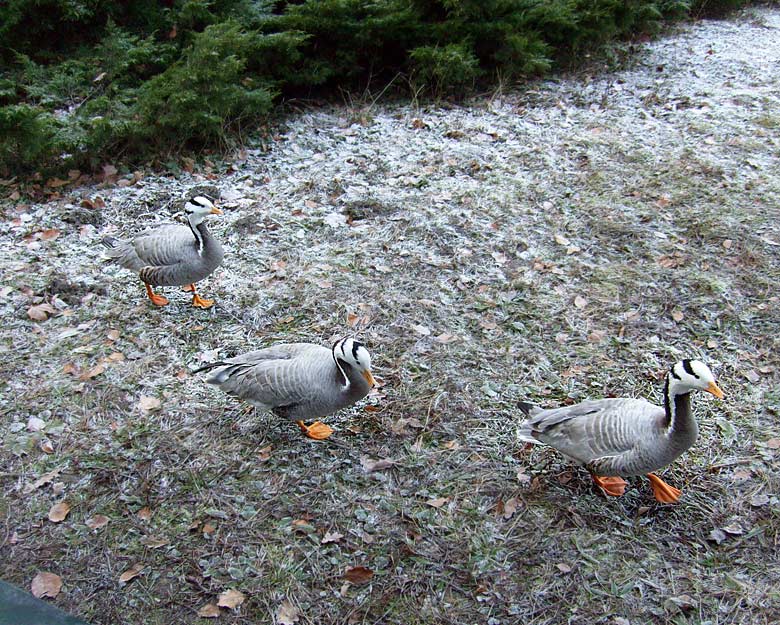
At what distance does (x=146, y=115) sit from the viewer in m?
6.74

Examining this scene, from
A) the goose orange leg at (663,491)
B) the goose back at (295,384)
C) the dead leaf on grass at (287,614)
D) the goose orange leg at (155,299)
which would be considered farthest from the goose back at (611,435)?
the goose orange leg at (155,299)

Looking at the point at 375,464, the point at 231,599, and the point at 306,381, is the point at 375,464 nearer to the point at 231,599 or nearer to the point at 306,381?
the point at 306,381

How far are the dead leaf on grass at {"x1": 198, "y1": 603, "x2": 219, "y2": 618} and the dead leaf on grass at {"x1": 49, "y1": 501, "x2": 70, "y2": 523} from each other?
1101mm

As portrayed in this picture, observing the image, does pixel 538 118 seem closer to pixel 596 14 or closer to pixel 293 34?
pixel 596 14

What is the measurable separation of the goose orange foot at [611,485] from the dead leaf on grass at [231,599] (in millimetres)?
2171

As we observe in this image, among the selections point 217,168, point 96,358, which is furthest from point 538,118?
point 96,358

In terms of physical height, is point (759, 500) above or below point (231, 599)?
above

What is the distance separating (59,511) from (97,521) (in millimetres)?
256

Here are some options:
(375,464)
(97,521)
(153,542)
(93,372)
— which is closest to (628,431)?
(375,464)

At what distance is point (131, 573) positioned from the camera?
3520mm

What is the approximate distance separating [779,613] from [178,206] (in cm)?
600

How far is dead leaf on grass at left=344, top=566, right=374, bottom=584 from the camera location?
3.51 meters

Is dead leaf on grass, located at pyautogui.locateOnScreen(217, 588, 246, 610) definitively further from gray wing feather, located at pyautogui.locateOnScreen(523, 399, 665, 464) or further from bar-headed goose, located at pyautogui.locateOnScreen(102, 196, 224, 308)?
bar-headed goose, located at pyautogui.locateOnScreen(102, 196, 224, 308)

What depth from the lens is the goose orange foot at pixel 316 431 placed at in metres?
4.29
